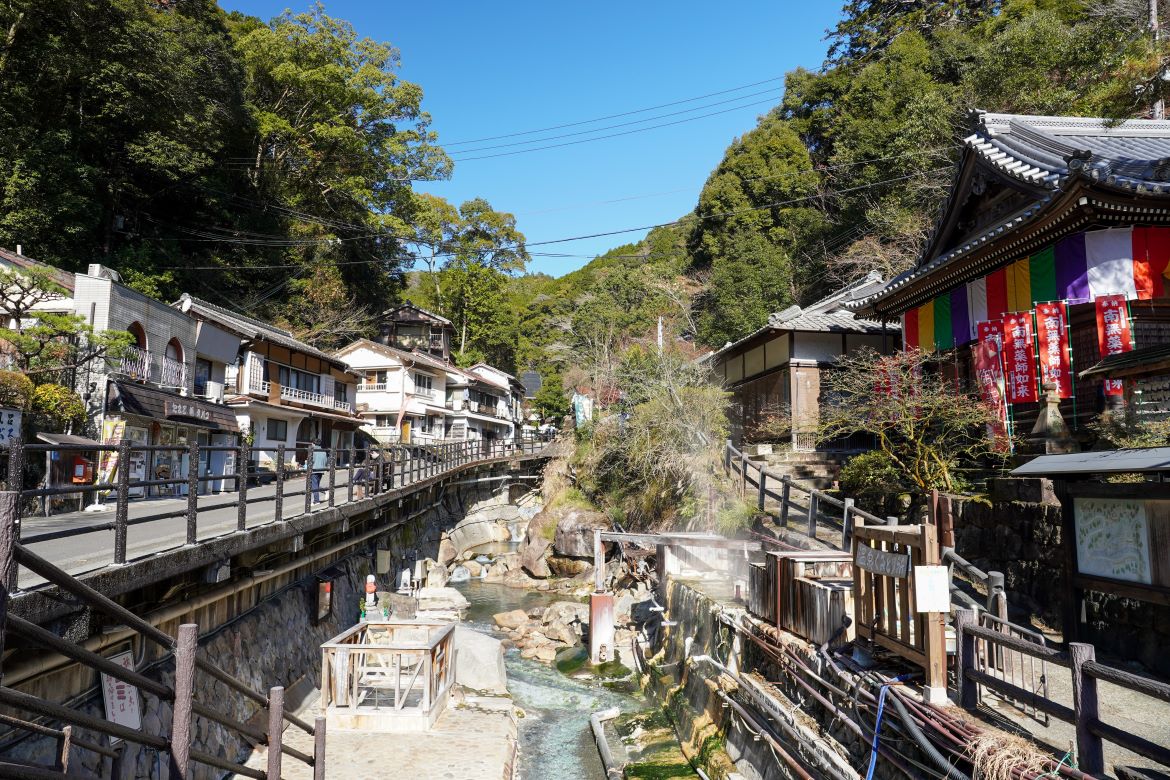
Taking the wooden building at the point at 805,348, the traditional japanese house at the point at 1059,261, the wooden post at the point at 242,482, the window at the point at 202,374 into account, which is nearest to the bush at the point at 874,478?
the traditional japanese house at the point at 1059,261

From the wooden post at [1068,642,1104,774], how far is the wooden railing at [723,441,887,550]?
699 cm

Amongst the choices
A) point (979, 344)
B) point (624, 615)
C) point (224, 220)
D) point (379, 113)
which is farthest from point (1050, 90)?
point (224, 220)

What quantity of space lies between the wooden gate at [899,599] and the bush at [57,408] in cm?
1890

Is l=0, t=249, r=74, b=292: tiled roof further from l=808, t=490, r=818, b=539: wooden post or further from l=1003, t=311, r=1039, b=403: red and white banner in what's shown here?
l=1003, t=311, r=1039, b=403: red and white banner

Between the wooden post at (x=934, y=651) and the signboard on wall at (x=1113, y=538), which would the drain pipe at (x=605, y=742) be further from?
the signboard on wall at (x=1113, y=538)

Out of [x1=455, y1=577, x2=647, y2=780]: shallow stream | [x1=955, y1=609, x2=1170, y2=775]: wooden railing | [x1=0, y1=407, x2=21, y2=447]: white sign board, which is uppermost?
[x1=0, y1=407, x2=21, y2=447]: white sign board

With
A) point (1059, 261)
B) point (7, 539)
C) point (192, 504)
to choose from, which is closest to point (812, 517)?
point (1059, 261)

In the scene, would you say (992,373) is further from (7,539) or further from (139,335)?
(139,335)

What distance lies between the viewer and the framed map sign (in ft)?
25.0

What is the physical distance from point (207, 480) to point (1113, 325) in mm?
16239

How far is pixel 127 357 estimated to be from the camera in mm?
19656

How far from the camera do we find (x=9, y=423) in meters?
14.7

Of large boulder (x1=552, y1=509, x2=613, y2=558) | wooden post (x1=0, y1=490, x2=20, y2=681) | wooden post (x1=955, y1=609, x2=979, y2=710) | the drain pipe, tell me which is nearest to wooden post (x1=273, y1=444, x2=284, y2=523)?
the drain pipe

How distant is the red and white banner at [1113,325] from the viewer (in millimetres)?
13617
